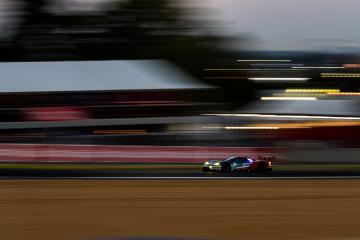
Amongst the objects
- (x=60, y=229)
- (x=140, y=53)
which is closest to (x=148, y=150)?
(x=60, y=229)

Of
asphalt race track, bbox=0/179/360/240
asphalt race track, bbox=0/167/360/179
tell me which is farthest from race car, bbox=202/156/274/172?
asphalt race track, bbox=0/179/360/240

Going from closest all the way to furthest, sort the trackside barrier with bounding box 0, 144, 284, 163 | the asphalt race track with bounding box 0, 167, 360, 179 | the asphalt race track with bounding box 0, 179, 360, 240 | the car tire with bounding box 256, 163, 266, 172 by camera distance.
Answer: the asphalt race track with bounding box 0, 179, 360, 240 → the asphalt race track with bounding box 0, 167, 360, 179 → the car tire with bounding box 256, 163, 266, 172 → the trackside barrier with bounding box 0, 144, 284, 163

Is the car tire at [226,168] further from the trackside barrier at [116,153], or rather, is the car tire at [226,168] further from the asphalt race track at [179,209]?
the trackside barrier at [116,153]

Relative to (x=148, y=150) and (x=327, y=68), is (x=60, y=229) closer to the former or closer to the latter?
(x=148, y=150)

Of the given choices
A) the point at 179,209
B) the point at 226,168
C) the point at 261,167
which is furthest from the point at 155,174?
the point at 179,209

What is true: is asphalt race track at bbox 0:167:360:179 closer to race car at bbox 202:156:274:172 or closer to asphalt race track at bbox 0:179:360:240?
race car at bbox 202:156:274:172

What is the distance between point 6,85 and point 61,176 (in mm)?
13371

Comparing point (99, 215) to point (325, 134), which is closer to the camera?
point (99, 215)

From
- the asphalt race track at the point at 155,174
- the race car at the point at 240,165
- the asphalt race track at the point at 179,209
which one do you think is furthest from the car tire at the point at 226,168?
the asphalt race track at the point at 179,209

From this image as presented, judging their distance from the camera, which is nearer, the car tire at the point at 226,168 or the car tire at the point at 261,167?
the car tire at the point at 226,168

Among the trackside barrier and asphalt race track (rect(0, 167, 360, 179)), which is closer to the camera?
asphalt race track (rect(0, 167, 360, 179))

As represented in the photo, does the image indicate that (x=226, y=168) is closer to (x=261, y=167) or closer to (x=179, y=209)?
(x=261, y=167)

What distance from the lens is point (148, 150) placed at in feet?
57.0

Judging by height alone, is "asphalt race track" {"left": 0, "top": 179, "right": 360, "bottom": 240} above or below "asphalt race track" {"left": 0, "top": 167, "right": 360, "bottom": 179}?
above
